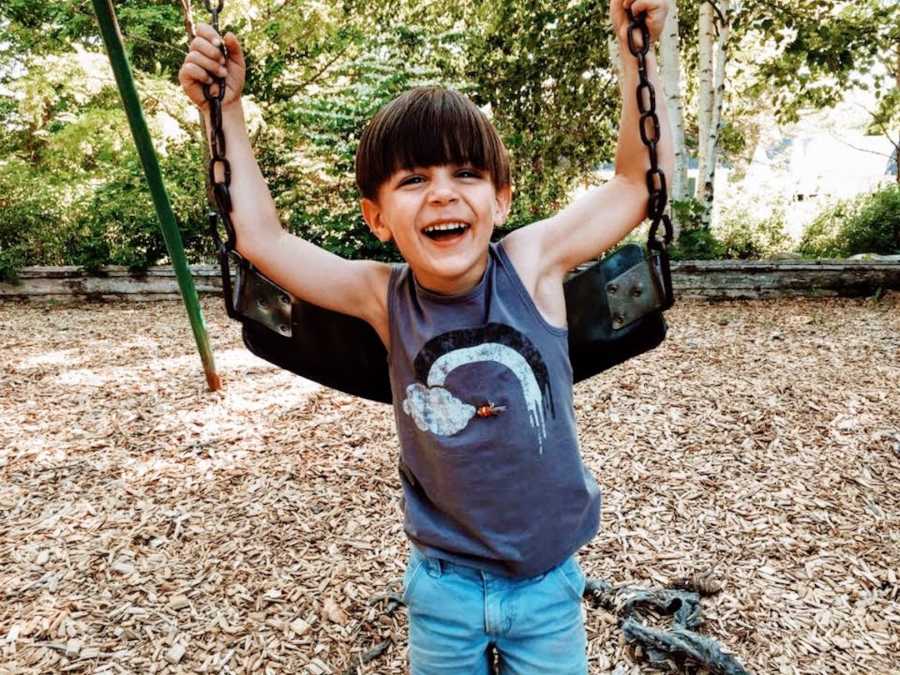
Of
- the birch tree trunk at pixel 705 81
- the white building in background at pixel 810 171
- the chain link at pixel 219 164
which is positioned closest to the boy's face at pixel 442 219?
the chain link at pixel 219 164

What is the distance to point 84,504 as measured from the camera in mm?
2996

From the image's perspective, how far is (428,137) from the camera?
117cm

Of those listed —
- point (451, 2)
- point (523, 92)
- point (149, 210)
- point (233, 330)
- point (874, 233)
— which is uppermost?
point (451, 2)

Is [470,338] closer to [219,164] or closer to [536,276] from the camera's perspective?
[536,276]

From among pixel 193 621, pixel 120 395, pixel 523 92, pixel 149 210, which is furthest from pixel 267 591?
pixel 523 92

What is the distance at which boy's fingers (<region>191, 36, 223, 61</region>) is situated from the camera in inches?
49.8

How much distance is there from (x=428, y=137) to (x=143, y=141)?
8.10 ft

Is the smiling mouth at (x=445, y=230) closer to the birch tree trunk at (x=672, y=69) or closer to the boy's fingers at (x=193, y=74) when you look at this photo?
the boy's fingers at (x=193, y=74)

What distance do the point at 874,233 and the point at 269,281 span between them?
28.0 feet

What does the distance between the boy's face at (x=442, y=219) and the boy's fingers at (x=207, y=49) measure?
446 millimetres

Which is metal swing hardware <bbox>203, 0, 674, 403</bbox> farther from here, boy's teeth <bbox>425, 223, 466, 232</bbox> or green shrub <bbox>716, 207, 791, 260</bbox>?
green shrub <bbox>716, 207, 791, 260</bbox>

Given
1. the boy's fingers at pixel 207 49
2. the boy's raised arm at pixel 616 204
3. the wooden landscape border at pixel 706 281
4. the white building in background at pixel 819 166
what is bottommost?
the white building in background at pixel 819 166

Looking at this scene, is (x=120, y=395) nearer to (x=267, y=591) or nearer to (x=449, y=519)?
(x=267, y=591)

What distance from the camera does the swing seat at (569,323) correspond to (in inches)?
49.6
